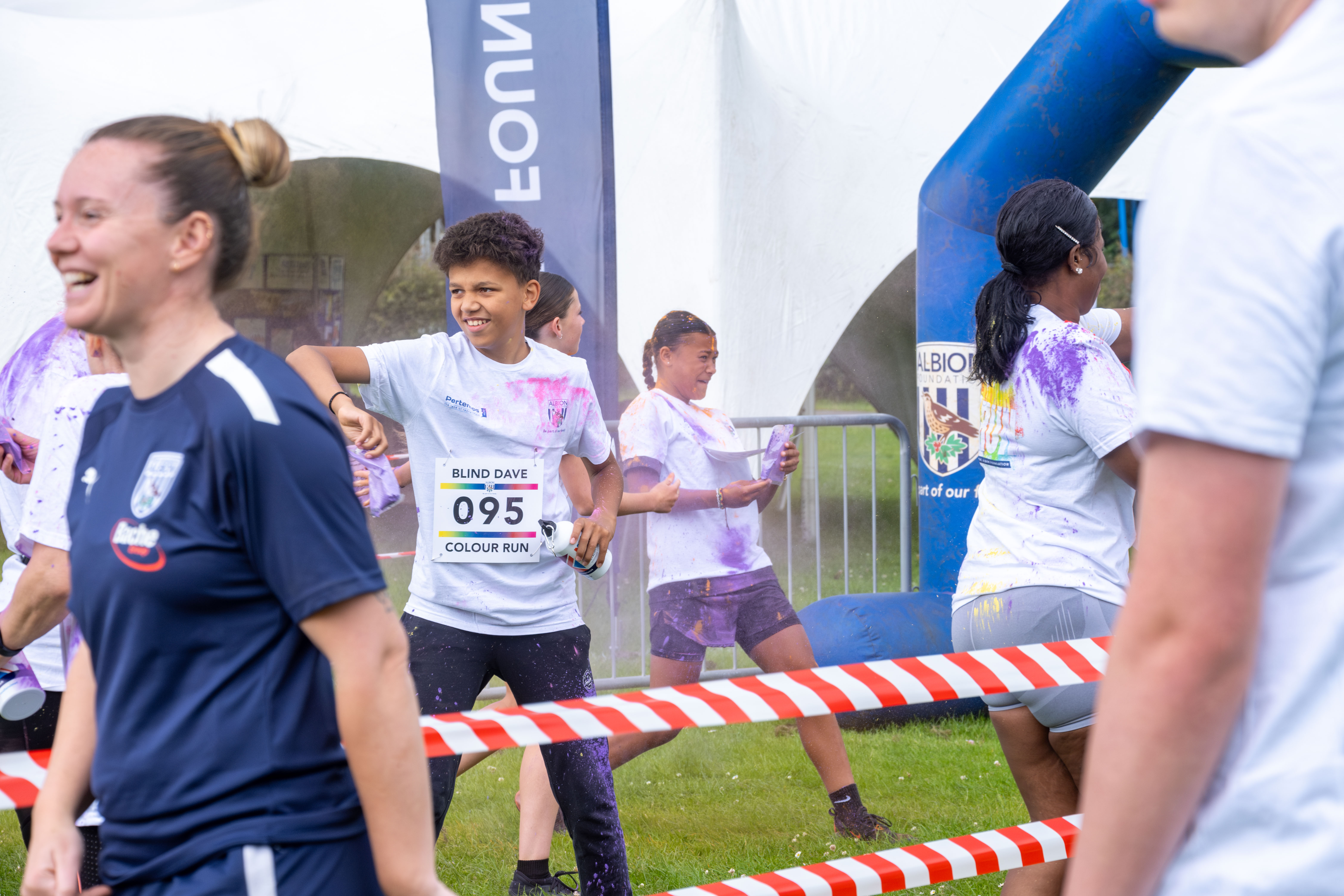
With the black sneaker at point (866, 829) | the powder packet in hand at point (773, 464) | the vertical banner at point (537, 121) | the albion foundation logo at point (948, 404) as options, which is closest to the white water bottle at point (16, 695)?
the black sneaker at point (866, 829)

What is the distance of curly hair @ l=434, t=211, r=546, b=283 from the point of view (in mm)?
3170

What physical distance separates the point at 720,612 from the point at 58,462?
2.51 meters

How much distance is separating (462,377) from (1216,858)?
2466 millimetres

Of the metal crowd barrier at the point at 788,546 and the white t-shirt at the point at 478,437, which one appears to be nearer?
the white t-shirt at the point at 478,437

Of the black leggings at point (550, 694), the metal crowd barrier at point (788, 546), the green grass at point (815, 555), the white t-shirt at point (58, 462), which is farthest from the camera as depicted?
the green grass at point (815, 555)

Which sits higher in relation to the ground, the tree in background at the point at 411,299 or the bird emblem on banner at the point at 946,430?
the tree in background at the point at 411,299

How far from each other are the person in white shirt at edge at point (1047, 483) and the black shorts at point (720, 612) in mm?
1566

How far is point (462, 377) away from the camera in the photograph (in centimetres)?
314

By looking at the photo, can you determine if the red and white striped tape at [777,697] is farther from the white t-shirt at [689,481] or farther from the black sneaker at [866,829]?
the white t-shirt at [689,481]

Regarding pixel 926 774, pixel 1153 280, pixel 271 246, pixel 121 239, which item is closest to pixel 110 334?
pixel 121 239

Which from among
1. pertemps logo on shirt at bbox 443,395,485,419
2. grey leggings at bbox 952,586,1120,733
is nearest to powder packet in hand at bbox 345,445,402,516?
pertemps logo on shirt at bbox 443,395,485,419

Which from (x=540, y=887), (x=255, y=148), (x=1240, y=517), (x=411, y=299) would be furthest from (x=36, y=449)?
(x=411, y=299)

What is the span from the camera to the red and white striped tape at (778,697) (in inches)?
89.7

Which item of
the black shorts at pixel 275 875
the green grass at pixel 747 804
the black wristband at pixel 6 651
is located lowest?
the green grass at pixel 747 804
